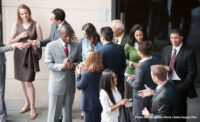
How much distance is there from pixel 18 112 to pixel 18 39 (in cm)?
136

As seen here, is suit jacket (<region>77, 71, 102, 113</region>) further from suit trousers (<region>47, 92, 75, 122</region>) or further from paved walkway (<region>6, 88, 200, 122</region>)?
paved walkway (<region>6, 88, 200, 122</region>)

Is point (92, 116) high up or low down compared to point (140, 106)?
down

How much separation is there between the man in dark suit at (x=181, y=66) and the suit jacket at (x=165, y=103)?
1.05 metres

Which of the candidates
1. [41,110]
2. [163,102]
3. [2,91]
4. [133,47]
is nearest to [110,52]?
[133,47]

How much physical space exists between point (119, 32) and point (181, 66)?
1.25 metres

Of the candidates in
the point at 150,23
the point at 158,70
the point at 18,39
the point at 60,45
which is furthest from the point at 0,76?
the point at 150,23

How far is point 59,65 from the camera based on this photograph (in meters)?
3.75

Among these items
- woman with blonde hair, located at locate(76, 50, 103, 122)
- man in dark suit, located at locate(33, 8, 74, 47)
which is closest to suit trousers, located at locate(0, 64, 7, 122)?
man in dark suit, located at locate(33, 8, 74, 47)

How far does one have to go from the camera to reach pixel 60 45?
3.78 m

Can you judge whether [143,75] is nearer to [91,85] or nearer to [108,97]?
[108,97]

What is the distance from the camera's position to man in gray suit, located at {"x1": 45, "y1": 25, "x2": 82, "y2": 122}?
3758 mm

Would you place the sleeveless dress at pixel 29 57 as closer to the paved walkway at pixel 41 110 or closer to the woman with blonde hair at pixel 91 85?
the paved walkway at pixel 41 110

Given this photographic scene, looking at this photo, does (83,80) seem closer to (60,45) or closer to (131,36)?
(60,45)

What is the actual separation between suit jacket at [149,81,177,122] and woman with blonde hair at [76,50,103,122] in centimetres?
84
